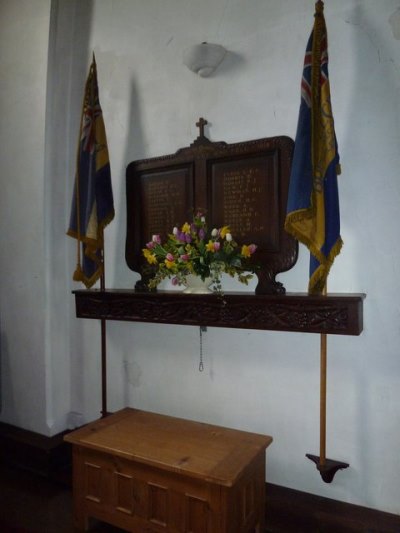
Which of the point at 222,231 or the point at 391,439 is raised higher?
the point at 222,231

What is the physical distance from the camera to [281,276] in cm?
206

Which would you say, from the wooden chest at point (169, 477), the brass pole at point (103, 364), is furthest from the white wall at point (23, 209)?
the wooden chest at point (169, 477)

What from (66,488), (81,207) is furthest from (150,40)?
(66,488)

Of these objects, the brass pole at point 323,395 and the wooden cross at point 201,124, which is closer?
the brass pole at point 323,395

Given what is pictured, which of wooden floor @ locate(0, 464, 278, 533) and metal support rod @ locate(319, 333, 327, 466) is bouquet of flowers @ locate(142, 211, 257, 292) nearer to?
metal support rod @ locate(319, 333, 327, 466)

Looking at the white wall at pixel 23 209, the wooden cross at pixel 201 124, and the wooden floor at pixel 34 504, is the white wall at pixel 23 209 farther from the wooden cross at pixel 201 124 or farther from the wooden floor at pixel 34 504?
the wooden cross at pixel 201 124

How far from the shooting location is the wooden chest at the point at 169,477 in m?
1.59

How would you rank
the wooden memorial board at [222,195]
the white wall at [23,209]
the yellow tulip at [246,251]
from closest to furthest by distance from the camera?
the yellow tulip at [246,251]
the wooden memorial board at [222,195]
the white wall at [23,209]

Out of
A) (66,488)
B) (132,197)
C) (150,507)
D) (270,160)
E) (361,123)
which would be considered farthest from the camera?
(132,197)

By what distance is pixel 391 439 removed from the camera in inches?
70.8

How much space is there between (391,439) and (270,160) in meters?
1.49

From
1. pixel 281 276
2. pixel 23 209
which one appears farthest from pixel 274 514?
pixel 23 209

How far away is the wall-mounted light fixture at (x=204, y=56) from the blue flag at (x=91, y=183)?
66 centimetres

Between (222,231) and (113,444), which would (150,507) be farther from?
(222,231)
